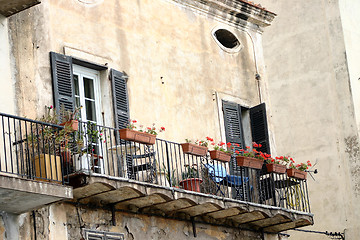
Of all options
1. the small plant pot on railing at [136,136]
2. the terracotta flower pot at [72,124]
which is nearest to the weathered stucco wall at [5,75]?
the terracotta flower pot at [72,124]

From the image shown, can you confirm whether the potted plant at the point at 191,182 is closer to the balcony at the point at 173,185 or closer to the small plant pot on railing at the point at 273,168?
the balcony at the point at 173,185

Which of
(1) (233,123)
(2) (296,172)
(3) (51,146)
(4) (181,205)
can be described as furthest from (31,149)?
(2) (296,172)

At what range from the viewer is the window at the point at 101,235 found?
13.6 m

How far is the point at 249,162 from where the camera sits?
643 inches

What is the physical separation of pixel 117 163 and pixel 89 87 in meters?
1.60

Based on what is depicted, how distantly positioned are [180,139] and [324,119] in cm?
714

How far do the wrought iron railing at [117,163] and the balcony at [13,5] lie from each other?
1.67 metres

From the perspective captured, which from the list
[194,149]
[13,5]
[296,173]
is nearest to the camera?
[13,5]

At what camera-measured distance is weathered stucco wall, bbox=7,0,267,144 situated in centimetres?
1394

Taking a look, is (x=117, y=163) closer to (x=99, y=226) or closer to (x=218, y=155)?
(x=99, y=226)

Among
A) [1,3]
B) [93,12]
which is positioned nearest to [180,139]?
[93,12]

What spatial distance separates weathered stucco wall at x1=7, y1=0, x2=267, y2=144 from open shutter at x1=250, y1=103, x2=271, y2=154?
1.12 feet

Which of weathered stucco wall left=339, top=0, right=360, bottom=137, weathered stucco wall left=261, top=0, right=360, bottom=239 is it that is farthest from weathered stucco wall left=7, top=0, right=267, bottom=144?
weathered stucco wall left=339, top=0, right=360, bottom=137

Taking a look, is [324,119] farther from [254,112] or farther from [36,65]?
[36,65]
